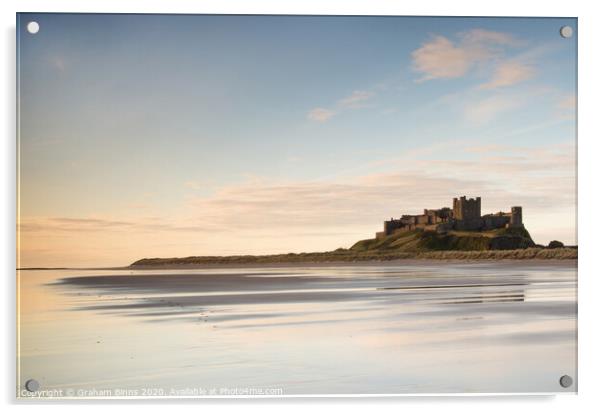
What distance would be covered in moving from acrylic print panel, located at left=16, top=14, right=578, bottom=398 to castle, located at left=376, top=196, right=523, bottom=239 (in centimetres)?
3

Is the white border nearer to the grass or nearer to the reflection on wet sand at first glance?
the reflection on wet sand

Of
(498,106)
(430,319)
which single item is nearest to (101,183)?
(430,319)

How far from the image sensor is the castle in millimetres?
7445

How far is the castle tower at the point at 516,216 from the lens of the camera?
293 inches

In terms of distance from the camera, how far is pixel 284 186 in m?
7.47

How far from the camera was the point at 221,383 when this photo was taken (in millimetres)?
6066

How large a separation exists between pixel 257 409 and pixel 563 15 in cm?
500

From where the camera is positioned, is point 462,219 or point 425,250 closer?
point 462,219

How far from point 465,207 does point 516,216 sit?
61cm
